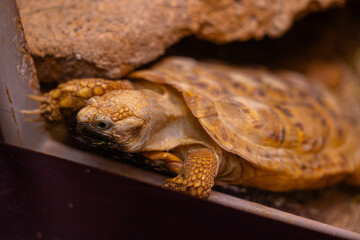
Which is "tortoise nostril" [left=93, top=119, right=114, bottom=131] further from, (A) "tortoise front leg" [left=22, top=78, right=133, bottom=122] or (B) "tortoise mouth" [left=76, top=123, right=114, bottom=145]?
(A) "tortoise front leg" [left=22, top=78, right=133, bottom=122]

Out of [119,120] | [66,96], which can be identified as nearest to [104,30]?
[66,96]

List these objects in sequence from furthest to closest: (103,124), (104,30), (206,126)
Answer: (104,30)
(206,126)
(103,124)

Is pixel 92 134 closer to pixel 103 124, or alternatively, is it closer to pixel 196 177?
pixel 103 124

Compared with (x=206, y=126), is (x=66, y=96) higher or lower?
higher

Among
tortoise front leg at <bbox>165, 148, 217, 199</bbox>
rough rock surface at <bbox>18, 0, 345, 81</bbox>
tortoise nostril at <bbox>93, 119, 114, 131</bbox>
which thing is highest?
rough rock surface at <bbox>18, 0, 345, 81</bbox>

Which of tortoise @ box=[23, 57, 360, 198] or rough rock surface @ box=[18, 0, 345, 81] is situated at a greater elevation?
rough rock surface @ box=[18, 0, 345, 81]

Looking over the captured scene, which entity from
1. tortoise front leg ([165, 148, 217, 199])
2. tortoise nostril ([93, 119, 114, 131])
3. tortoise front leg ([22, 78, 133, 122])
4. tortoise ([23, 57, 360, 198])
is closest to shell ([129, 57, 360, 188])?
tortoise ([23, 57, 360, 198])

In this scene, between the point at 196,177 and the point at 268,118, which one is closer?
the point at 196,177
